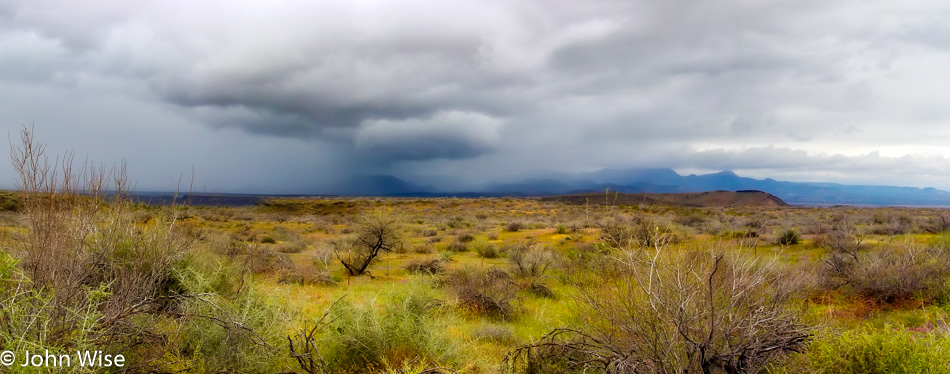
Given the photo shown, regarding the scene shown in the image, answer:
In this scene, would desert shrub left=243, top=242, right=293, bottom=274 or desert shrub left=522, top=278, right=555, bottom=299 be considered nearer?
desert shrub left=522, top=278, right=555, bottom=299

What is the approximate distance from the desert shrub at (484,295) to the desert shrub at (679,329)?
16.9ft

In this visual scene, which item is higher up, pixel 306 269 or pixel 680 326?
pixel 680 326

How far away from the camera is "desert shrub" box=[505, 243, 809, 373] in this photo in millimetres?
4117

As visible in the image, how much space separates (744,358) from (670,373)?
1.05 meters

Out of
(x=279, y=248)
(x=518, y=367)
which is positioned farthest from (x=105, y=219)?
(x=279, y=248)

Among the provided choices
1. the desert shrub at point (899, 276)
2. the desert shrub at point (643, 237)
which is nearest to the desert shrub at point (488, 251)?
the desert shrub at point (643, 237)

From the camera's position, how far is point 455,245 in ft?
86.4

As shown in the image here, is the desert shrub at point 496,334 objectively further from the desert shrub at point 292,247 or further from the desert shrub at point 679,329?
the desert shrub at point 292,247

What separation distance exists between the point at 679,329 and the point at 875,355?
187cm

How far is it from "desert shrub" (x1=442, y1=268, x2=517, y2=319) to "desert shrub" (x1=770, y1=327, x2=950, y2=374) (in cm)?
698

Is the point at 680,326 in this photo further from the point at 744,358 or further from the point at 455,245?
the point at 455,245

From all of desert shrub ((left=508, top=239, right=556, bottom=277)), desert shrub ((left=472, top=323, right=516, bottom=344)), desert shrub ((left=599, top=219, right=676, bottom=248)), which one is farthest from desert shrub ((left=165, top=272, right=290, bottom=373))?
desert shrub ((left=508, top=239, right=556, bottom=277))

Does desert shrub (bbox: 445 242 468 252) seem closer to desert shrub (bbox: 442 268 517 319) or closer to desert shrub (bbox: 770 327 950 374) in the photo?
desert shrub (bbox: 442 268 517 319)

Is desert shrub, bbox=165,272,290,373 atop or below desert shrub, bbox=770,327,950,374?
below
